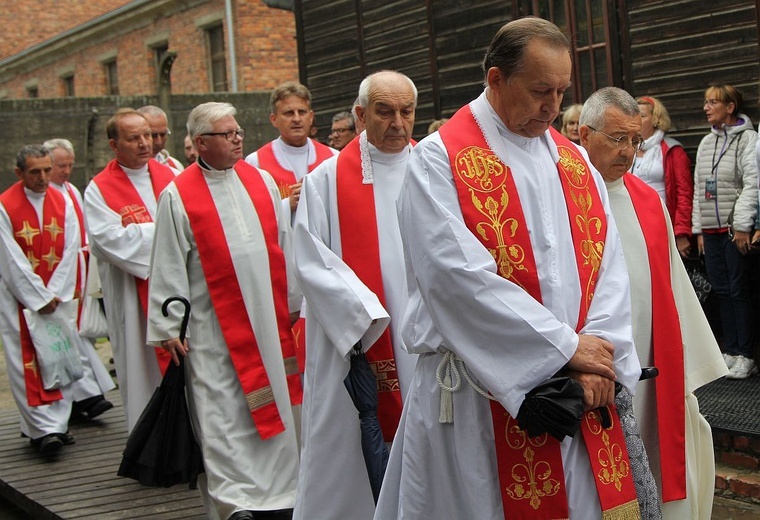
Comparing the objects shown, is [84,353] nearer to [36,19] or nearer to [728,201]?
[728,201]

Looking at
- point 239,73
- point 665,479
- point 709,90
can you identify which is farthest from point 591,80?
point 239,73

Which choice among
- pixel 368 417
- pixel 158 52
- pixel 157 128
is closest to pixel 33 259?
pixel 157 128

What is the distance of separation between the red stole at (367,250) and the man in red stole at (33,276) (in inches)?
137

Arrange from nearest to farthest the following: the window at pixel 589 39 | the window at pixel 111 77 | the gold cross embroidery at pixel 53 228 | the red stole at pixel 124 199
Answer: the red stole at pixel 124 199 → the gold cross embroidery at pixel 53 228 → the window at pixel 589 39 → the window at pixel 111 77

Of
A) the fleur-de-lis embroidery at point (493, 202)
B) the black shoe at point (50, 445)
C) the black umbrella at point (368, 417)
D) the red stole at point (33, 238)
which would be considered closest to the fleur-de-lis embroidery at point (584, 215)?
the fleur-de-lis embroidery at point (493, 202)

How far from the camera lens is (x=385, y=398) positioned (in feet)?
15.4

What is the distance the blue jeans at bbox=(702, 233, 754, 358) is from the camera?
705 cm

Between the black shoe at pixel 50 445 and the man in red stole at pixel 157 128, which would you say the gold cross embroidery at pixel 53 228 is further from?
the black shoe at pixel 50 445

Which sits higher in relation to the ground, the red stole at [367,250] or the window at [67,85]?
the window at [67,85]

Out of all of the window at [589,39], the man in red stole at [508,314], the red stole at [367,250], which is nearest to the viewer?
the man in red stole at [508,314]

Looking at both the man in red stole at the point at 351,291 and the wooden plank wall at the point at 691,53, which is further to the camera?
the wooden plank wall at the point at 691,53

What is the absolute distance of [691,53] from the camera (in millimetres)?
7879

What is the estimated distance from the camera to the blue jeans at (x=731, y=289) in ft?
23.1

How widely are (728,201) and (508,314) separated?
4406 millimetres
